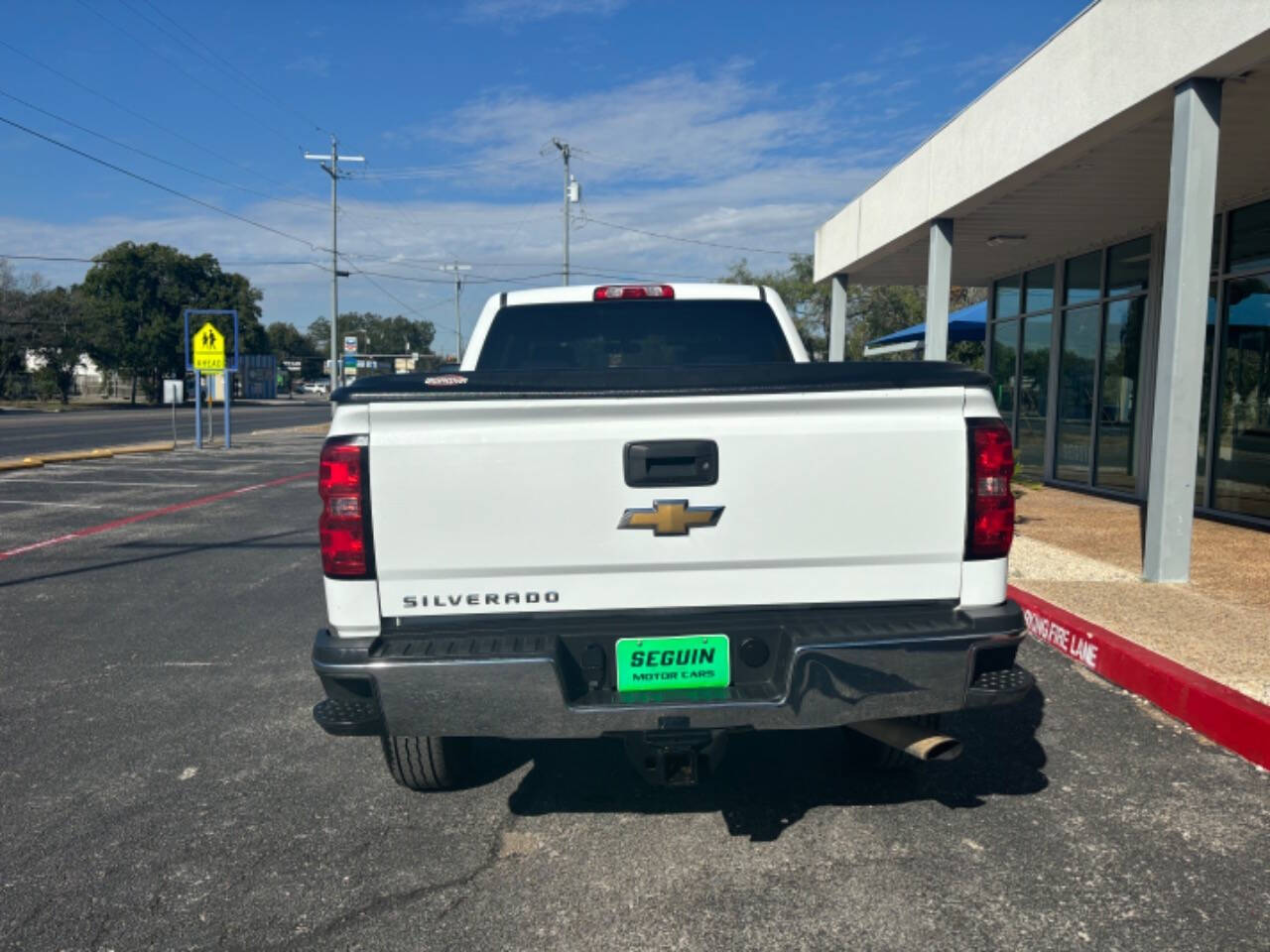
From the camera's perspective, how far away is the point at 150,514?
12.3 metres

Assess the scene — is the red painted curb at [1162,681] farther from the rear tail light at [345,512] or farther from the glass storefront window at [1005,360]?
the glass storefront window at [1005,360]

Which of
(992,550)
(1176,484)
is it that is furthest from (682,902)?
(1176,484)

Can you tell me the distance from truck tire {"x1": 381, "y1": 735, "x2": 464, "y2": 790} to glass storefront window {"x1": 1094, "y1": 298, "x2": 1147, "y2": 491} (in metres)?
11.6

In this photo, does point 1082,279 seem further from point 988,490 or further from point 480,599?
point 480,599

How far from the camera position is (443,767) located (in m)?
3.81

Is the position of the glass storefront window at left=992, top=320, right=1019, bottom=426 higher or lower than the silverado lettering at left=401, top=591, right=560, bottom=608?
higher

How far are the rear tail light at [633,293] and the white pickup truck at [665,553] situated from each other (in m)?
1.86

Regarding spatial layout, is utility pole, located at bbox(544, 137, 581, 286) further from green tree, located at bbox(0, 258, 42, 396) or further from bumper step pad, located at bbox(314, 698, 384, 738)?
bumper step pad, located at bbox(314, 698, 384, 738)

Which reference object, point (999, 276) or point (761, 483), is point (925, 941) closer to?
point (761, 483)

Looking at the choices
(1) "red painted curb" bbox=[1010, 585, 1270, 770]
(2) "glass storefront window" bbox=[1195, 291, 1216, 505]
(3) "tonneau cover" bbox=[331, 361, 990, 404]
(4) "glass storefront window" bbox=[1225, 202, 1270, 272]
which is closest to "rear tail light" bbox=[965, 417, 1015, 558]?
(3) "tonneau cover" bbox=[331, 361, 990, 404]

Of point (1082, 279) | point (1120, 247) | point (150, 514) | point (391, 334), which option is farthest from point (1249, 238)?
point (391, 334)

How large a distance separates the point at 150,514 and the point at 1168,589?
1075 cm

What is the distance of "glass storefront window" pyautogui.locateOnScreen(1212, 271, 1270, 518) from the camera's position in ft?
33.1

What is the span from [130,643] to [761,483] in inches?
190
